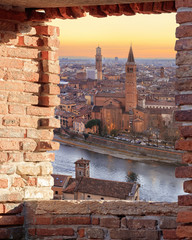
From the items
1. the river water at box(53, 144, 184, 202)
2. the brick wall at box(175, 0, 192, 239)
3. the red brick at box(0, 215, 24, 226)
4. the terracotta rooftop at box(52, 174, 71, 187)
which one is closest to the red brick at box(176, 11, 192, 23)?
the brick wall at box(175, 0, 192, 239)

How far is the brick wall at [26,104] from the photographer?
1.00 m

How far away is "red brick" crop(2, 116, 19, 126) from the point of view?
0.99m

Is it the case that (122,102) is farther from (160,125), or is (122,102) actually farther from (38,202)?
(38,202)

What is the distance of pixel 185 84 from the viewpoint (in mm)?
816

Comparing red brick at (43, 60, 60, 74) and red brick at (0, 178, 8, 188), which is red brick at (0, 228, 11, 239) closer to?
red brick at (0, 178, 8, 188)

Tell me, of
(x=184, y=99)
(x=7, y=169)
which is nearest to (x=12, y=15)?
(x=7, y=169)

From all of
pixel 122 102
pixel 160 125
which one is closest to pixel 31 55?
pixel 160 125

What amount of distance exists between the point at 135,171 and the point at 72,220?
11445 mm

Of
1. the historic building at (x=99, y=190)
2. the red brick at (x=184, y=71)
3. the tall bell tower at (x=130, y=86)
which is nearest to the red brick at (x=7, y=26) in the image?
the red brick at (x=184, y=71)

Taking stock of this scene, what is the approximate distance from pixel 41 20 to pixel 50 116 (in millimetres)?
244

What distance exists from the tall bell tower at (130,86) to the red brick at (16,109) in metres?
20.3

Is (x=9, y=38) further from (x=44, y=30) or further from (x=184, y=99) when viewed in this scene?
(x=184, y=99)

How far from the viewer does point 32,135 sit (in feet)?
3.40

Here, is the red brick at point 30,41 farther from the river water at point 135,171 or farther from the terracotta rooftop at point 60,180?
the river water at point 135,171
